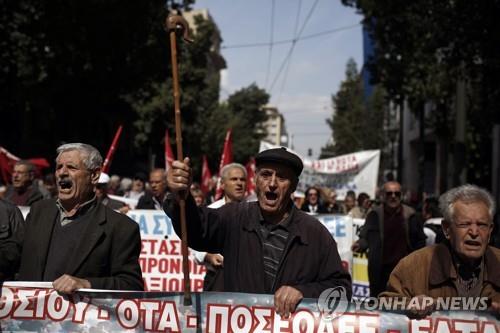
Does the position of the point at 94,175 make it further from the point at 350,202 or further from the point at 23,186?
the point at 350,202

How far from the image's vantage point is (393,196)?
24.9ft

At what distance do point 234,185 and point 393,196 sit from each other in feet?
6.53

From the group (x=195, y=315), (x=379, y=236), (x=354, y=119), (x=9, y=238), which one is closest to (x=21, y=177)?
(x=379, y=236)

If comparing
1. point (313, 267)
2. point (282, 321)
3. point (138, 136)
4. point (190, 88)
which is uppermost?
point (190, 88)

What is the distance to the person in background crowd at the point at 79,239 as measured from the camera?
384cm

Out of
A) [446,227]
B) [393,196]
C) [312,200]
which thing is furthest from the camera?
[312,200]

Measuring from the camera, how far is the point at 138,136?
32344 mm

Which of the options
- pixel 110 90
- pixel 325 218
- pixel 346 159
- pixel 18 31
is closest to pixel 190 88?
pixel 110 90

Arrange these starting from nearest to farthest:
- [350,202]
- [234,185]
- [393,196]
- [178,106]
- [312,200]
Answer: [178,106], [234,185], [393,196], [312,200], [350,202]

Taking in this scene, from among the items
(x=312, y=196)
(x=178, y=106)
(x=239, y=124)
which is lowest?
(x=178, y=106)

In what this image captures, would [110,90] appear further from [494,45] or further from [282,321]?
[282,321]

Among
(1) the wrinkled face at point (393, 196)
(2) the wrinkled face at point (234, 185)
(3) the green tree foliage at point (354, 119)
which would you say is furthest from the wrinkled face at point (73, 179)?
(3) the green tree foliage at point (354, 119)

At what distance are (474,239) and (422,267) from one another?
276mm

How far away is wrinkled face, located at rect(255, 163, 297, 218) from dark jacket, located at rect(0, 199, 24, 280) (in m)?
1.35
